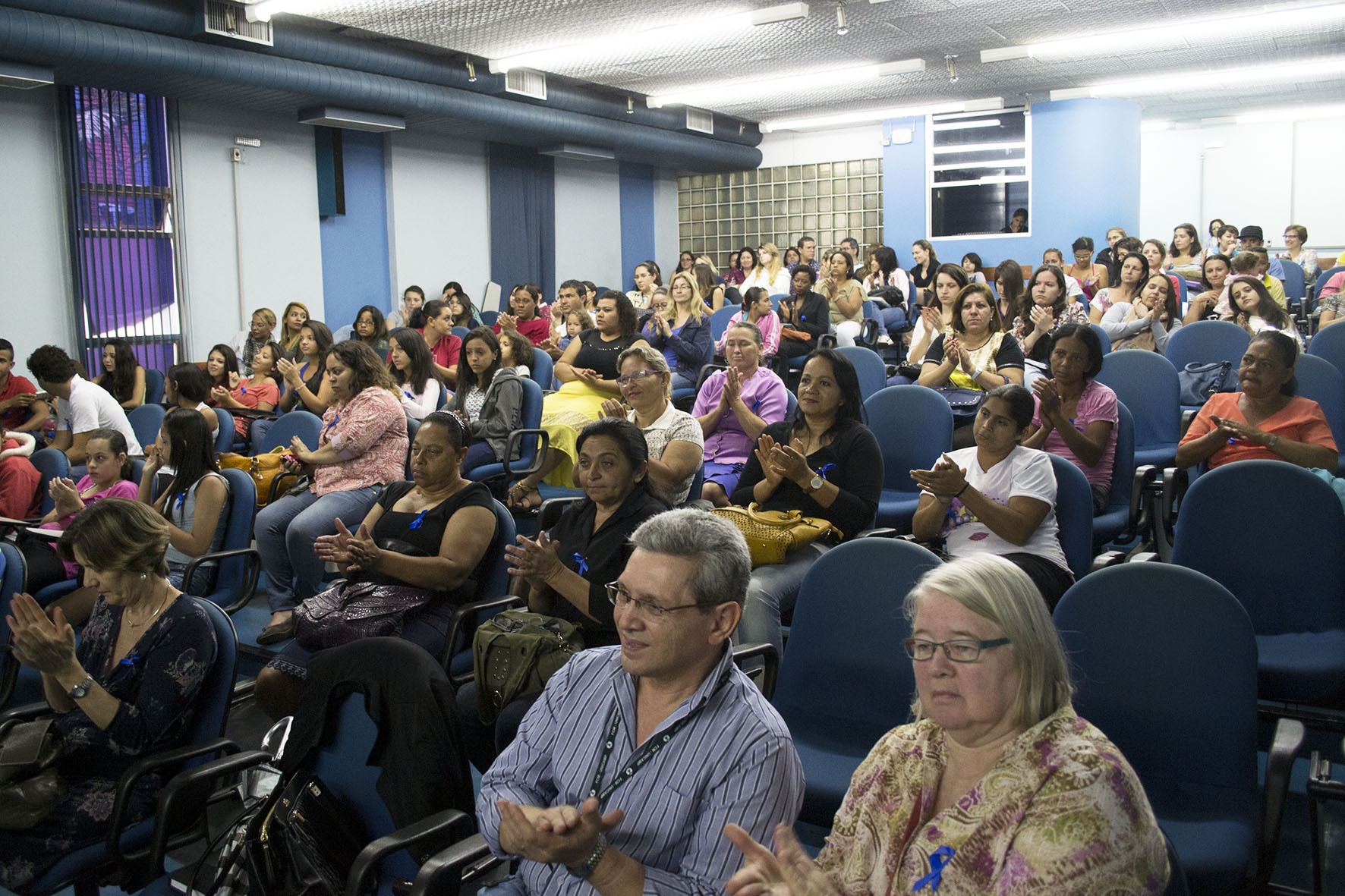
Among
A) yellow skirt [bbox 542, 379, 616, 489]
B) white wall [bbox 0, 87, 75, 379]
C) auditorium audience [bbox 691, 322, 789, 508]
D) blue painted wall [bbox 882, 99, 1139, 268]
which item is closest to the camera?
auditorium audience [bbox 691, 322, 789, 508]

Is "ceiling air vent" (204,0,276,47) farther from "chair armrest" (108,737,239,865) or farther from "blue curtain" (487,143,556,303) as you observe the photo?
"chair armrest" (108,737,239,865)

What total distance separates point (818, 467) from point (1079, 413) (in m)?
1.16

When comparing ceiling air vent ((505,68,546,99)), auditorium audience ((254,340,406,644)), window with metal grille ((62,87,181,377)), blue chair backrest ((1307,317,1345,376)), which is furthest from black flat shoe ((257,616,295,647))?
ceiling air vent ((505,68,546,99))

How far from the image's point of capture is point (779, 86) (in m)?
10.6

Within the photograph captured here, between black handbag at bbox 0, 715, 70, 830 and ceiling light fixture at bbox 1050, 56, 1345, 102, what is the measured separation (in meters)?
11.7

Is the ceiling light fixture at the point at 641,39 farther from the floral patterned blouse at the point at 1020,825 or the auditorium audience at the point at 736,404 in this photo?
the floral patterned blouse at the point at 1020,825

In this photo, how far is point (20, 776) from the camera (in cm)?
229

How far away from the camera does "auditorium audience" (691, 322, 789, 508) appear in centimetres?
454

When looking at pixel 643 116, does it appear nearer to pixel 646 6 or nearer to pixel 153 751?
pixel 646 6

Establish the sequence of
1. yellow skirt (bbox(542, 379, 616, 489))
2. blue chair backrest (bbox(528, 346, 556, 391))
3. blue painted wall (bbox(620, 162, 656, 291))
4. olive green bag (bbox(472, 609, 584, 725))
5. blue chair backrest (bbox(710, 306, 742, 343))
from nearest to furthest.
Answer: olive green bag (bbox(472, 609, 584, 725)) → yellow skirt (bbox(542, 379, 616, 489)) → blue chair backrest (bbox(528, 346, 556, 391)) → blue chair backrest (bbox(710, 306, 742, 343)) → blue painted wall (bbox(620, 162, 656, 291))

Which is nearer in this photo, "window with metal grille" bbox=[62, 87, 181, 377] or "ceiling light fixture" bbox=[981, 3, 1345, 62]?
"window with metal grille" bbox=[62, 87, 181, 377]

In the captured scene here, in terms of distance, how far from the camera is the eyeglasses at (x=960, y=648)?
58.7 inches

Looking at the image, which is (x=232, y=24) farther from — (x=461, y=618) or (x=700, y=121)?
(x=700, y=121)

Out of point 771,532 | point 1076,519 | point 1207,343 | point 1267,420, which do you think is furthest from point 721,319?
point 1076,519
